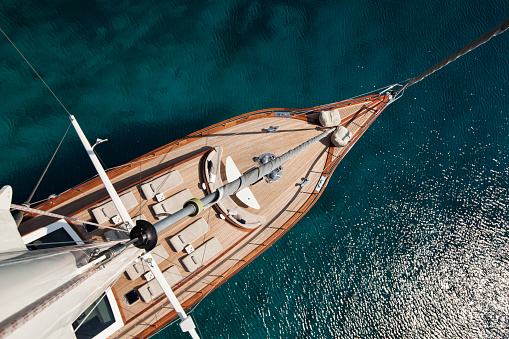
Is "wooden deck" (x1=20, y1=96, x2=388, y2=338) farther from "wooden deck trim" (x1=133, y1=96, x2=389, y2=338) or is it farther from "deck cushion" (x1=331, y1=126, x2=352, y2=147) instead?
"deck cushion" (x1=331, y1=126, x2=352, y2=147)

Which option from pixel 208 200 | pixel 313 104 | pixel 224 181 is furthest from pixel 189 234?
pixel 313 104

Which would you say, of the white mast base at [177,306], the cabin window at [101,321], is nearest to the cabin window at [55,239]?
the cabin window at [101,321]

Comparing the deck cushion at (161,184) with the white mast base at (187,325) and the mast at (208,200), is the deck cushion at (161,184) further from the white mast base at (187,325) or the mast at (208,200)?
the white mast base at (187,325)

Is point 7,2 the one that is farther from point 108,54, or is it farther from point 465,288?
point 465,288

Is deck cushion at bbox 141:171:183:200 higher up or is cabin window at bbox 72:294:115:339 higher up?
deck cushion at bbox 141:171:183:200

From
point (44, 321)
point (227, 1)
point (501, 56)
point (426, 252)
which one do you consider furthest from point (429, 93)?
point (44, 321)

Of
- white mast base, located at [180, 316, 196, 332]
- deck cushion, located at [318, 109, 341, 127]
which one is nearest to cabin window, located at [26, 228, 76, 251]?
white mast base, located at [180, 316, 196, 332]

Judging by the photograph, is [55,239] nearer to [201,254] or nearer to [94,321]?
[94,321]
